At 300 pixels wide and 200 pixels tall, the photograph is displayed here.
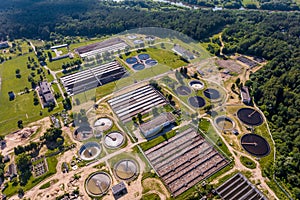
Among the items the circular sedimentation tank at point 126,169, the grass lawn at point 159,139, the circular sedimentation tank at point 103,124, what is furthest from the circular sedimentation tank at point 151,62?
the circular sedimentation tank at point 126,169

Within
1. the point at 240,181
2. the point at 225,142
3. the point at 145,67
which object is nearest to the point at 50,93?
the point at 145,67

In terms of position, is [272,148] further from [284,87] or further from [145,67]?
[145,67]

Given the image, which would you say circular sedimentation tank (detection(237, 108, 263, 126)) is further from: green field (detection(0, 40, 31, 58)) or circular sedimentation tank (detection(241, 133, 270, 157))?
green field (detection(0, 40, 31, 58))

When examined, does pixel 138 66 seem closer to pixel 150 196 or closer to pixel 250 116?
pixel 250 116

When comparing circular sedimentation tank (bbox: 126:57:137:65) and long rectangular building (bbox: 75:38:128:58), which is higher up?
long rectangular building (bbox: 75:38:128:58)

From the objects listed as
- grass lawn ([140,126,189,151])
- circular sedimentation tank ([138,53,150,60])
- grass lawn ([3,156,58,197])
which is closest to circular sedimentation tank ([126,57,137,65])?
circular sedimentation tank ([138,53,150,60])

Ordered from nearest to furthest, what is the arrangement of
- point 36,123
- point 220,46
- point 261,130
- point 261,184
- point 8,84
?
point 261,184 < point 261,130 < point 36,123 < point 8,84 < point 220,46

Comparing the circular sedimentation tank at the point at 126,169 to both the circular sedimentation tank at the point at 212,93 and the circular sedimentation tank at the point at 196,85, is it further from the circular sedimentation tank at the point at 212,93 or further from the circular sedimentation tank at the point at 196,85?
the circular sedimentation tank at the point at 196,85
